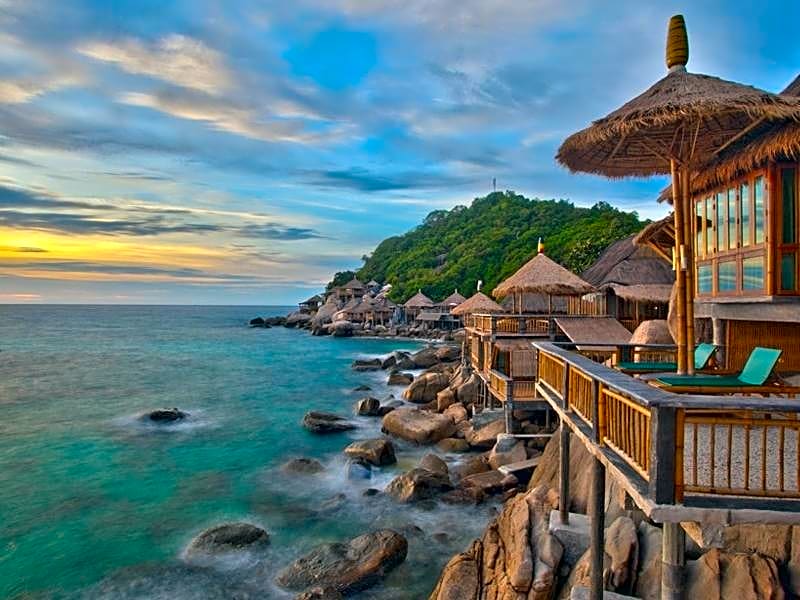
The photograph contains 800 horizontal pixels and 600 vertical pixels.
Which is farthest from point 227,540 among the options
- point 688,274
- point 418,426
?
point 688,274

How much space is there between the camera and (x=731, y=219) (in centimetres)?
1123

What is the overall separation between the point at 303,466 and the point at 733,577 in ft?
51.2

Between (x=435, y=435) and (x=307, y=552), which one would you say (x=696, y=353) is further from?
(x=435, y=435)

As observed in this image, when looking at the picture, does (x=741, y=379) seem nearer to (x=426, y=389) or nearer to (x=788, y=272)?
(x=788, y=272)

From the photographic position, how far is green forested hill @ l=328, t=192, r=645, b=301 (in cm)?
5802

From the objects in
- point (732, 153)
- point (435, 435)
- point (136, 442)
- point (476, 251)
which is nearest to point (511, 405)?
point (435, 435)

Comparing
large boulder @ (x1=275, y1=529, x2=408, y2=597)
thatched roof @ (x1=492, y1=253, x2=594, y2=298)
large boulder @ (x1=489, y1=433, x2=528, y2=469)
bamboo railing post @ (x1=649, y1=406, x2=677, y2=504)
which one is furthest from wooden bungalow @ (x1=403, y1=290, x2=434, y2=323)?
→ bamboo railing post @ (x1=649, y1=406, x2=677, y2=504)

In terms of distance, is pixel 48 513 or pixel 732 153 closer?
pixel 732 153

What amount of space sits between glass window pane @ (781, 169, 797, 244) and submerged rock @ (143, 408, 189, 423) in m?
27.9

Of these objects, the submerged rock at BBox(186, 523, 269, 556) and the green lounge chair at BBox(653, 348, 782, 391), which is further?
the submerged rock at BBox(186, 523, 269, 556)

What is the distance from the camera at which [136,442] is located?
958 inches

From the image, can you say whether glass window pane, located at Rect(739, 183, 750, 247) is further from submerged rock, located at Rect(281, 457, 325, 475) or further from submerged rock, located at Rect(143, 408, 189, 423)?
submerged rock, located at Rect(143, 408, 189, 423)

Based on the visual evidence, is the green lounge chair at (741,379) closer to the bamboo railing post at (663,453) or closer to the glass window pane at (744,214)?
the bamboo railing post at (663,453)

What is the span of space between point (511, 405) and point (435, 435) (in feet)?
15.1
